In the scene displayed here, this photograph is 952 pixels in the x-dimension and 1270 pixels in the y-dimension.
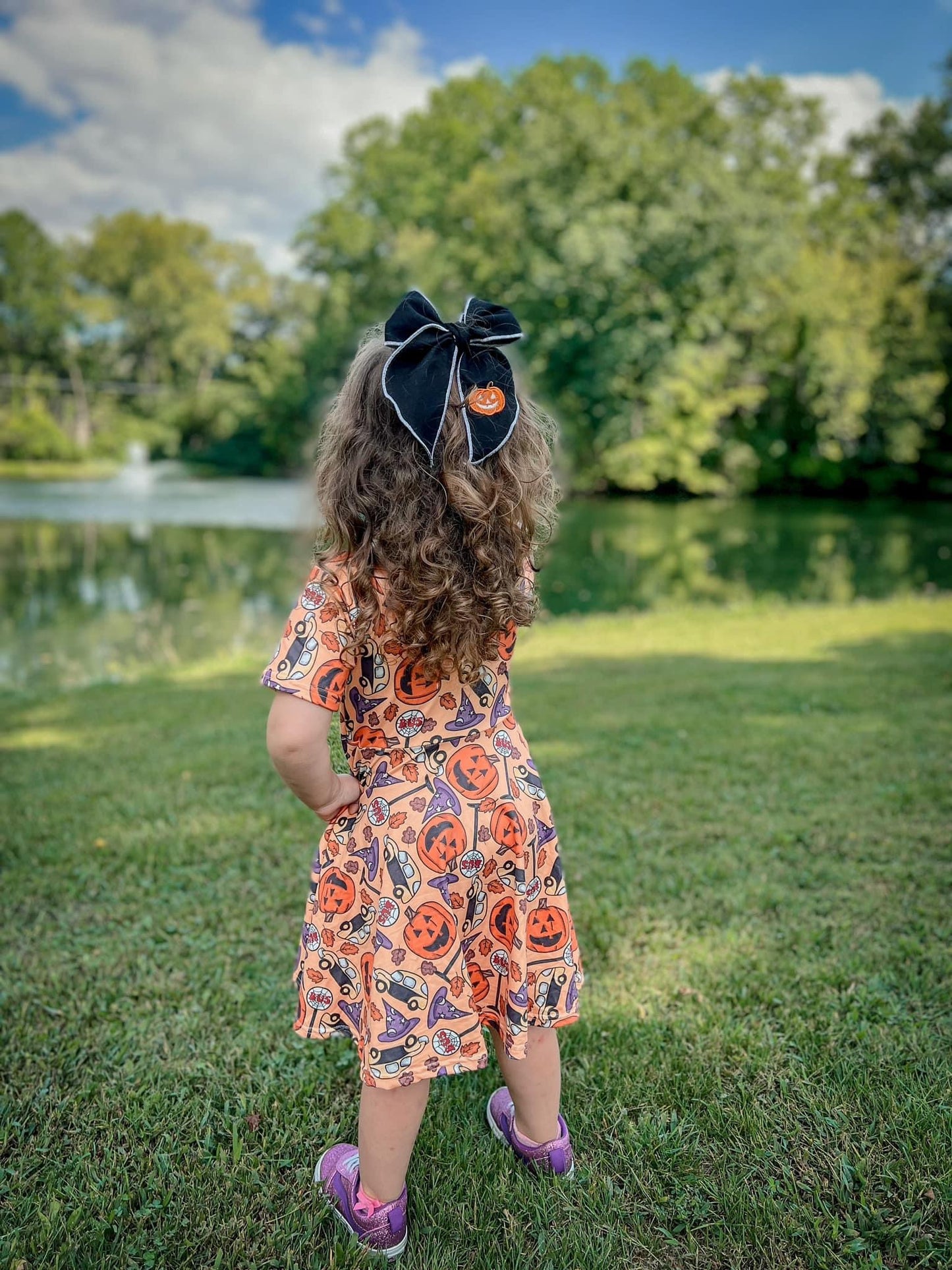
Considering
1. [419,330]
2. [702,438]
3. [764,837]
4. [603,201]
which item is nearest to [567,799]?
[764,837]

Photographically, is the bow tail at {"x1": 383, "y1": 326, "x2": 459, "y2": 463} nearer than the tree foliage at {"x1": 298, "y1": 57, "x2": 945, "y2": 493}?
Yes

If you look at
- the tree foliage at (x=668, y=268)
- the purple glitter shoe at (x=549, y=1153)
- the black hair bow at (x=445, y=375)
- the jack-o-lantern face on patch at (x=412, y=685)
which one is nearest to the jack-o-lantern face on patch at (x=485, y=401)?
the black hair bow at (x=445, y=375)

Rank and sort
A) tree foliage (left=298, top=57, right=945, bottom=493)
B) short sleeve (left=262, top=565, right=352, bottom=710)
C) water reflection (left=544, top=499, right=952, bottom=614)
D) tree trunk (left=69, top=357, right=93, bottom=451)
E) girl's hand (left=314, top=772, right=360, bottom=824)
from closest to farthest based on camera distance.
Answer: short sleeve (left=262, top=565, right=352, bottom=710), girl's hand (left=314, top=772, right=360, bottom=824), water reflection (left=544, top=499, right=952, bottom=614), tree foliage (left=298, top=57, right=945, bottom=493), tree trunk (left=69, top=357, right=93, bottom=451)

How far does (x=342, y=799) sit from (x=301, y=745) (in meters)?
0.17

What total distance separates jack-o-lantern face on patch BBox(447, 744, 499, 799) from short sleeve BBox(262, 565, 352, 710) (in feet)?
0.83

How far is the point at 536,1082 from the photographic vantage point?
1.72 meters

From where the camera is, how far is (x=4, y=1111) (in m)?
1.96

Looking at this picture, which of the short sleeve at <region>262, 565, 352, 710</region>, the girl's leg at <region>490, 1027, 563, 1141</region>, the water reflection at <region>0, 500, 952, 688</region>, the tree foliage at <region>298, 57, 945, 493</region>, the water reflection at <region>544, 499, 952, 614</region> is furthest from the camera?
the tree foliage at <region>298, 57, 945, 493</region>

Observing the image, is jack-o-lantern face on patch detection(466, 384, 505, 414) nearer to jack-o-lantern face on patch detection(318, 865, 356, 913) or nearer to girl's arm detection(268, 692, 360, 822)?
girl's arm detection(268, 692, 360, 822)

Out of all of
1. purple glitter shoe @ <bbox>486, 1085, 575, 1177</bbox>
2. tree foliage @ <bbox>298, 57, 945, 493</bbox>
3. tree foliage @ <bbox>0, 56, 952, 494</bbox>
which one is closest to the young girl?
purple glitter shoe @ <bbox>486, 1085, 575, 1177</bbox>

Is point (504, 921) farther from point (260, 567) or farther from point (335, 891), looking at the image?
point (260, 567)

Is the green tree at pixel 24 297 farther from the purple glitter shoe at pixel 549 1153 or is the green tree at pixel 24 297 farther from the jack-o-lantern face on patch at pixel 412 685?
the purple glitter shoe at pixel 549 1153

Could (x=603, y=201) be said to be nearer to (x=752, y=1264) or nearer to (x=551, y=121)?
(x=551, y=121)

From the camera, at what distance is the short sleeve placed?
58.3 inches
